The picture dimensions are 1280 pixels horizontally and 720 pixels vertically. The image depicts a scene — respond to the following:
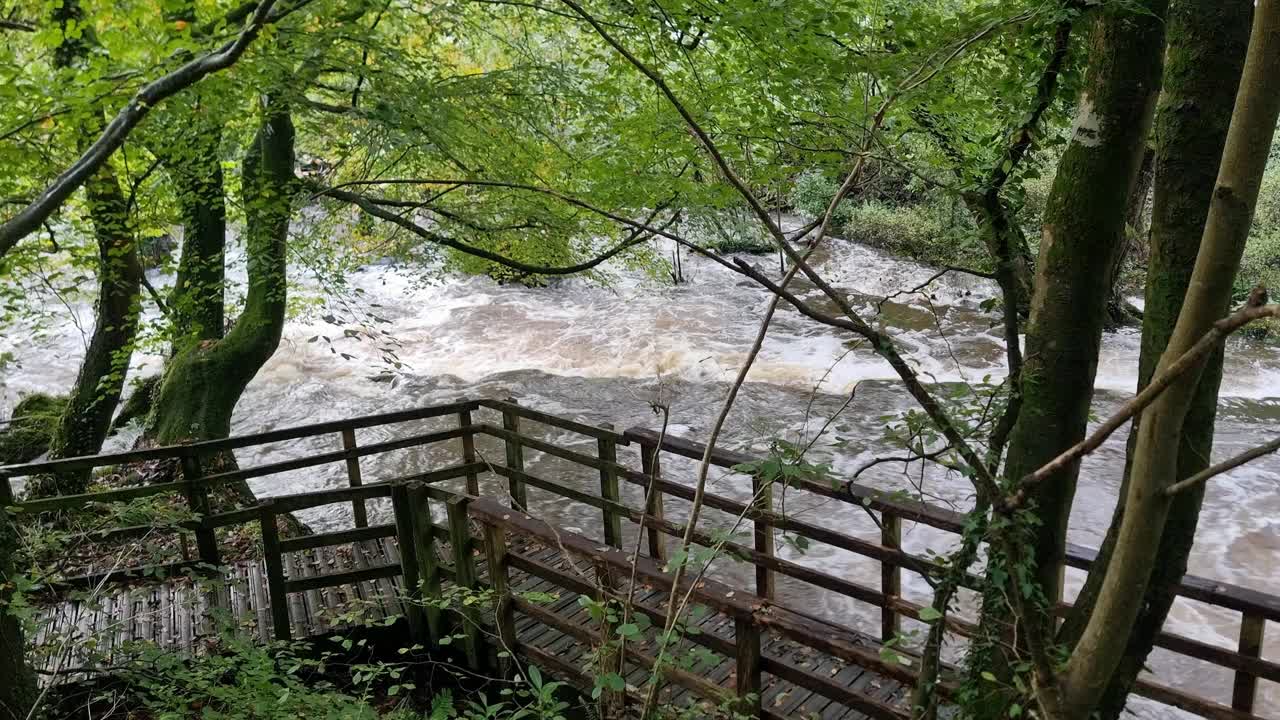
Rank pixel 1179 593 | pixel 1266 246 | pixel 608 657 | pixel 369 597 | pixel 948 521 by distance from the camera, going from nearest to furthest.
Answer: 1. pixel 1179 593
2. pixel 608 657
3. pixel 948 521
4. pixel 369 597
5. pixel 1266 246

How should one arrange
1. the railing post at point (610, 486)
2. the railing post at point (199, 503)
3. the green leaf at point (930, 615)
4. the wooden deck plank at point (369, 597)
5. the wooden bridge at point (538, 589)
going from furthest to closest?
the railing post at point (610, 486)
the railing post at point (199, 503)
the wooden deck plank at point (369, 597)
the wooden bridge at point (538, 589)
the green leaf at point (930, 615)

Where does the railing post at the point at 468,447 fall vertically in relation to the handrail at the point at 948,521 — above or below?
below

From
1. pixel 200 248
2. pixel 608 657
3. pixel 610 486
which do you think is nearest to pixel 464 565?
pixel 610 486

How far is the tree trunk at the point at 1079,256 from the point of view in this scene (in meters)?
2.43

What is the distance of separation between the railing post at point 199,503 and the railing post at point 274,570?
2.89ft

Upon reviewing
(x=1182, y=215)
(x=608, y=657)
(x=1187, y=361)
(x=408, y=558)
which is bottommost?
(x=408, y=558)

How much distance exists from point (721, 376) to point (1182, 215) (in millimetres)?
10313

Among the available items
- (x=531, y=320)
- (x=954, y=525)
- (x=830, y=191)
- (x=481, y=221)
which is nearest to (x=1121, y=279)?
(x=830, y=191)

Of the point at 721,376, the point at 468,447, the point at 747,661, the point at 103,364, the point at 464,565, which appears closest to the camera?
the point at 747,661

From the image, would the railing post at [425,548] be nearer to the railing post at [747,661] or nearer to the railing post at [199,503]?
the railing post at [199,503]

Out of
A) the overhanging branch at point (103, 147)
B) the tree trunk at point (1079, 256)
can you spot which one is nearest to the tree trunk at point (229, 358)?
the overhanging branch at point (103, 147)

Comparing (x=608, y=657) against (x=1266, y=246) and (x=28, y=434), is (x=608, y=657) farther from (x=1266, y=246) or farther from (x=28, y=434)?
(x=1266, y=246)

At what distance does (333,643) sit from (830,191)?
11.0 m

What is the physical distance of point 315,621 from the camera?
4977 mm
